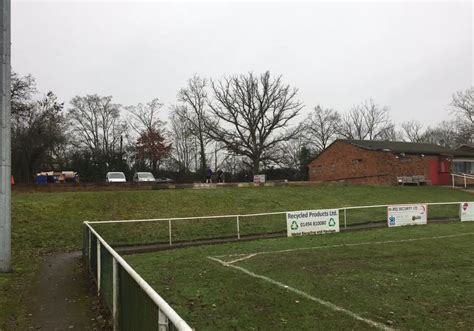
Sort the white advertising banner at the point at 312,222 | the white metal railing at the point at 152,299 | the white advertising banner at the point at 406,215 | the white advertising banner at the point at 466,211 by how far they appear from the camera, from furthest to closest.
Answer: the white advertising banner at the point at 466,211
the white advertising banner at the point at 406,215
the white advertising banner at the point at 312,222
the white metal railing at the point at 152,299

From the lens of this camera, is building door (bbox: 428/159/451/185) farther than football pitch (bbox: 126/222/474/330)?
Yes

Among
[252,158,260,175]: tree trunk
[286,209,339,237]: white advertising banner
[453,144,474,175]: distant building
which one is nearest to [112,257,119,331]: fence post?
[286,209,339,237]: white advertising banner

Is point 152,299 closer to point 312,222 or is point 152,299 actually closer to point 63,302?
point 63,302

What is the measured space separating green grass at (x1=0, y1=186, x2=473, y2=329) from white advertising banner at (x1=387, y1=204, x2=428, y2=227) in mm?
2449

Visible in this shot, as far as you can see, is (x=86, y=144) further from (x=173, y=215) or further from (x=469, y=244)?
(x=469, y=244)

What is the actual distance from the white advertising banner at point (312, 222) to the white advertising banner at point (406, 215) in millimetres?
3691

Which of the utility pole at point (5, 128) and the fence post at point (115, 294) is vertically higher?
the utility pole at point (5, 128)

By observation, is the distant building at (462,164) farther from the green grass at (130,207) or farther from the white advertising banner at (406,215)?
the white advertising banner at (406,215)

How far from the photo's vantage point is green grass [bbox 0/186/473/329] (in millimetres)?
13567

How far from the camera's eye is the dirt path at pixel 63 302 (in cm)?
697

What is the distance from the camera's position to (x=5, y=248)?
37.9 feet

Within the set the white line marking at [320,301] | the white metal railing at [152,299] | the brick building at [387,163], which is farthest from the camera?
the brick building at [387,163]

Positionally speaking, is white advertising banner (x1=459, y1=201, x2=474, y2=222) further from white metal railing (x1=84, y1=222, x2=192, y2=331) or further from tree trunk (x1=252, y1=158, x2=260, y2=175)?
tree trunk (x1=252, y1=158, x2=260, y2=175)

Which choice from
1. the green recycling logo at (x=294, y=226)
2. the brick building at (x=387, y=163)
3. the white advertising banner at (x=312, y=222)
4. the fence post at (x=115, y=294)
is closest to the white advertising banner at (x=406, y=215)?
the white advertising banner at (x=312, y=222)
